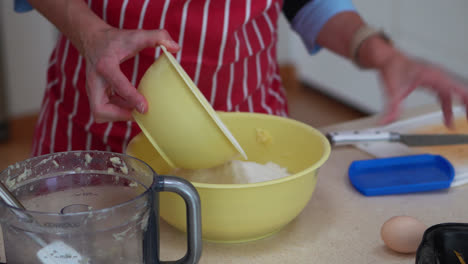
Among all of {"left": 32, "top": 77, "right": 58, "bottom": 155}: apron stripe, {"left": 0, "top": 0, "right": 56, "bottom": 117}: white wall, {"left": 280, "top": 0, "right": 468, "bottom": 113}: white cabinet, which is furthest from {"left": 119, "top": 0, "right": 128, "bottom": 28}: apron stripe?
{"left": 0, "top": 0, "right": 56, "bottom": 117}: white wall

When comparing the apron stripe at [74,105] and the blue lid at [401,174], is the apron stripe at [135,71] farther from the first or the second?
the blue lid at [401,174]

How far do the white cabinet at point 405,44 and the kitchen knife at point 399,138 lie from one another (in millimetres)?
951

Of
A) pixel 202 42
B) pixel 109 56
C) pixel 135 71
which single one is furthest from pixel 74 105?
pixel 109 56

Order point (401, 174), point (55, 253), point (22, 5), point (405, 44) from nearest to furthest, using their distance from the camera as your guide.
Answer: point (55, 253) → point (401, 174) → point (22, 5) → point (405, 44)

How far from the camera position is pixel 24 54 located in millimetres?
2566

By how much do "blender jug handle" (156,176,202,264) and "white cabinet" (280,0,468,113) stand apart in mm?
1477

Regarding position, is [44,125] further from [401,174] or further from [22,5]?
[401,174]

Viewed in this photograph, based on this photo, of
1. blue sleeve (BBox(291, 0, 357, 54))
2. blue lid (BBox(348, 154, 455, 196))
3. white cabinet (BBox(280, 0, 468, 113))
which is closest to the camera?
blue lid (BBox(348, 154, 455, 196))

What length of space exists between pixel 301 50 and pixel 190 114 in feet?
8.33

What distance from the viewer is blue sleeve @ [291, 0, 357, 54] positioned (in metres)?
A: 1.05

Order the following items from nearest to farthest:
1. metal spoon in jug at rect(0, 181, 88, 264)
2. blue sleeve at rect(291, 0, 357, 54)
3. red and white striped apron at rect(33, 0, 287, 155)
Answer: metal spoon in jug at rect(0, 181, 88, 264), red and white striped apron at rect(33, 0, 287, 155), blue sleeve at rect(291, 0, 357, 54)

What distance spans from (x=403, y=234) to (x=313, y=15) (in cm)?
53

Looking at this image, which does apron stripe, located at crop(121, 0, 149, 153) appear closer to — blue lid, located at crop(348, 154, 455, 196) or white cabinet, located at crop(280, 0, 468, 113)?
blue lid, located at crop(348, 154, 455, 196)

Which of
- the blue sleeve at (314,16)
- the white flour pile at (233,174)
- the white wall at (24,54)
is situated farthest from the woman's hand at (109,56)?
the white wall at (24,54)
